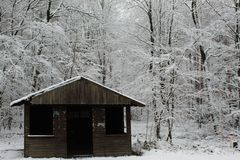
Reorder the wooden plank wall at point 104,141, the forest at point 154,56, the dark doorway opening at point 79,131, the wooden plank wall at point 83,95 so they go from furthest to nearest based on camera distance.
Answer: the forest at point 154,56
the dark doorway opening at point 79,131
the wooden plank wall at point 104,141
the wooden plank wall at point 83,95

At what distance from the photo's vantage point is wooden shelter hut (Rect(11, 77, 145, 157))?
1616 cm

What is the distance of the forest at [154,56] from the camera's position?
2159 cm

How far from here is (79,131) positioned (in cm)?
1862

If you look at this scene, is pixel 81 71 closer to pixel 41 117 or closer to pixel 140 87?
pixel 140 87

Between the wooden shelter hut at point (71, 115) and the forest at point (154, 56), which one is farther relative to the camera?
the forest at point (154, 56)

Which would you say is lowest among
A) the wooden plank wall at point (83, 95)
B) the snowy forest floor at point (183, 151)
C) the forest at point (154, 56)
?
the snowy forest floor at point (183, 151)

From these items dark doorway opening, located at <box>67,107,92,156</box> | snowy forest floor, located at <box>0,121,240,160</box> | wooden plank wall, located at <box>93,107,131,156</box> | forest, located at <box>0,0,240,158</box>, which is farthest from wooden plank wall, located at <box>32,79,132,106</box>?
forest, located at <box>0,0,240,158</box>

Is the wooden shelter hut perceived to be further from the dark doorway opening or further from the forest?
the forest

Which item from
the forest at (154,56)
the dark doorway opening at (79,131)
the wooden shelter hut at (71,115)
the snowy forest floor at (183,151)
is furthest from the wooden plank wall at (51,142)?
the forest at (154,56)

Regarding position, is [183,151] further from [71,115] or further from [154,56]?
[154,56]

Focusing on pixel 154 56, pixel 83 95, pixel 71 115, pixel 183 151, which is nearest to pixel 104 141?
pixel 71 115

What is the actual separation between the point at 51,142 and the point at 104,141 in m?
2.70

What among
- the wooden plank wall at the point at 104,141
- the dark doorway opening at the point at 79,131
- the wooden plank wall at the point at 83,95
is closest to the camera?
the wooden plank wall at the point at 83,95

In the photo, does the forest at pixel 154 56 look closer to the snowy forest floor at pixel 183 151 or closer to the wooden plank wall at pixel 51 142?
the snowy forest floor at pixel 183 151
